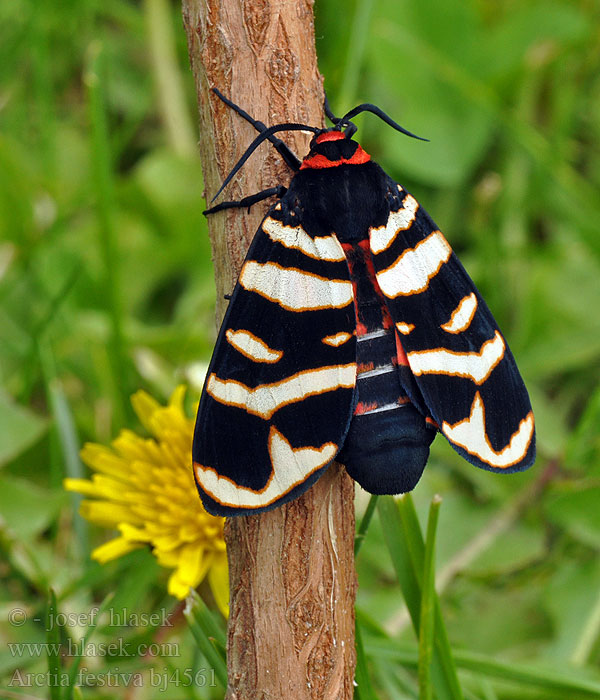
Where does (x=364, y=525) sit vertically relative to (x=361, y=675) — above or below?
above

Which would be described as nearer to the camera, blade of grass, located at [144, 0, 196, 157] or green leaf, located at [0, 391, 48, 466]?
green leaf, located at [0, 391, 48, 466]

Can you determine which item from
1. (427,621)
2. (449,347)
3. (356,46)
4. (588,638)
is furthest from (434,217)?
(427,621)

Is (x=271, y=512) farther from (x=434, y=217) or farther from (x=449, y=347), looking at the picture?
(x=434, y=217)

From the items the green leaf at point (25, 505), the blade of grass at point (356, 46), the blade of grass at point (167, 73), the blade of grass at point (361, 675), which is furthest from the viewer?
the blade of grass at point (167, 73)

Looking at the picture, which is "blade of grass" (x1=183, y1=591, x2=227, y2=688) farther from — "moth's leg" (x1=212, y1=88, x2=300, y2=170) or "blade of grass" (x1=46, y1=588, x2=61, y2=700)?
"moth's leg" (x1=212, y1=88, x2=300, y2=170)

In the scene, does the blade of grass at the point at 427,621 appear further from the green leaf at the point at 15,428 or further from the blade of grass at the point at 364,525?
the green leaf at the point at 15,428

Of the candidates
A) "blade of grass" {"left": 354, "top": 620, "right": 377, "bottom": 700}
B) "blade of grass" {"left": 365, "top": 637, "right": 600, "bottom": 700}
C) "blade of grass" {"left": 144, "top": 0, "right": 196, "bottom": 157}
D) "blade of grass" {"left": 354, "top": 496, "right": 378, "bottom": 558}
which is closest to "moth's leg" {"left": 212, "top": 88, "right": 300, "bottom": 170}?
"blade of grass" {"left": 354, "top": 496, "right": 378, "bottom": 558}

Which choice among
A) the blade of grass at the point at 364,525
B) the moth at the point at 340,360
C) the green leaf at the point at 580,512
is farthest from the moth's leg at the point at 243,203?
the green leaf at the point at 580,512
